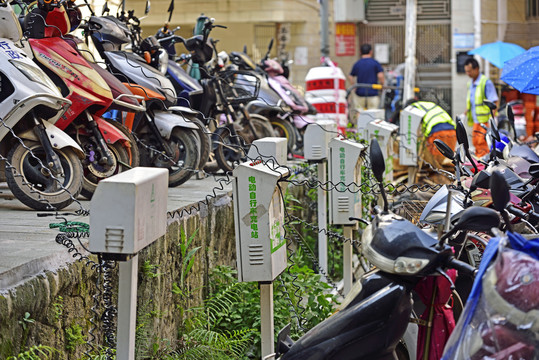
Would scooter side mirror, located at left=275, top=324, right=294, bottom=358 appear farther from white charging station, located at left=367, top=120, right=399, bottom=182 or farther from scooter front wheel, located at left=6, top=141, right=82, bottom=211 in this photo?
white charging station, located at left=367, top=120, right=399, bottom=182

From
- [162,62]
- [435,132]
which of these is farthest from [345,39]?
[162,62]

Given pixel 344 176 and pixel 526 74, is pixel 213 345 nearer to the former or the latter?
pixel 344 176

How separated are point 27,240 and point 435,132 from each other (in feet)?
19.8

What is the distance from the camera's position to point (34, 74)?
234 inches

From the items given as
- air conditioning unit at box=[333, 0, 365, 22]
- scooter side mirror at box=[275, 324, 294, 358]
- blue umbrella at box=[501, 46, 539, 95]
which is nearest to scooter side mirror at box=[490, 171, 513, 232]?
scooter side mirror at box=[275, 324, 294, 358]

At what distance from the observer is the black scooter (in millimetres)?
2912

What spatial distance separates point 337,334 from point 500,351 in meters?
0.70

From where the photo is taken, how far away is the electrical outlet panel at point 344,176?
20.6 feet

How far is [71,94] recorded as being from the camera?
20.8ft

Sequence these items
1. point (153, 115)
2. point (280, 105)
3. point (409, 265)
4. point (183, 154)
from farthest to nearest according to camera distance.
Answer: point (280, 105)
point (183, 154)
point (153, 115)
point (409, 265)

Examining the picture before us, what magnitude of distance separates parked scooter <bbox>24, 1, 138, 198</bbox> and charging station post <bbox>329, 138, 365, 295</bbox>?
155 centimetres

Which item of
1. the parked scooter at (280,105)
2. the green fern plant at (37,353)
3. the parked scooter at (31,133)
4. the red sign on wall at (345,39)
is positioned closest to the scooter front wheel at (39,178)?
the parked scooter at (31,133)

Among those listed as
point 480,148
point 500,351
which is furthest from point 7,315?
point 480,148

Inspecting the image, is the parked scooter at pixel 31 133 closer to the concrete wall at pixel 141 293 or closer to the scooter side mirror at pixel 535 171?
the concrete wall at pixel 141 293
